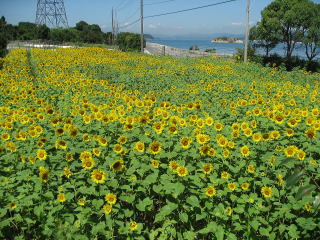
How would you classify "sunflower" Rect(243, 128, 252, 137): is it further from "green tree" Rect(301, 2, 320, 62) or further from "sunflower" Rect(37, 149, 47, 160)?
"green tree" Rect(301, 2, 320, 62)

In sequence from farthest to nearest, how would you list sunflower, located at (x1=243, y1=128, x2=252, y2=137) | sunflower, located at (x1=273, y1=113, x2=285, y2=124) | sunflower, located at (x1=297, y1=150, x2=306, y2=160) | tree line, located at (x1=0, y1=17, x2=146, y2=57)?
tree line, located at (x1=0, y1=17, x2=146, y2=57)
sunflower, located at (x1=273, y1=113, x2=285, y2=124)
sunflower, located at (x1=243, y1=128, x2=252, y2=137)
sunflower, located at (x1=297, y1=150, x2=306, y2=160)

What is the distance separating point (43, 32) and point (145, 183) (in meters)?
52.1

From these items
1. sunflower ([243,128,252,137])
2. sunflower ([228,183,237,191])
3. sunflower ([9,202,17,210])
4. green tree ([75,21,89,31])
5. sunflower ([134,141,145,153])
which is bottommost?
sunflower ([9,202,17,210])

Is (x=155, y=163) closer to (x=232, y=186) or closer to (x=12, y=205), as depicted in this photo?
(x=232, y=186)

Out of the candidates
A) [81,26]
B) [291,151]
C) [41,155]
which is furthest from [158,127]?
[81,26]

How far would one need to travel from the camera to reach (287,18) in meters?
19.9

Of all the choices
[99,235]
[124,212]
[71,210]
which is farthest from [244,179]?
[71,210]

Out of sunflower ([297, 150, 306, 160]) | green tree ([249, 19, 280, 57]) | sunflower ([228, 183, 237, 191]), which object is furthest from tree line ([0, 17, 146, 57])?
sunflower ([228, 183, 237, 191])

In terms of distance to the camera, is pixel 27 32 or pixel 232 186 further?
pixel 27 32

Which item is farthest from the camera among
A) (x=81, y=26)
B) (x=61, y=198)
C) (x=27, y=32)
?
(x=81, y=26)

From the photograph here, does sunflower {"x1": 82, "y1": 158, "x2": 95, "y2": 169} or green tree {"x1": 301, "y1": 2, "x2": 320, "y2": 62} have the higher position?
green tree {"x1": 301, "y1": 2, "x2": 320, "y2": 62}

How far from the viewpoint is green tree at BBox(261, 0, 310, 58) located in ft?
64.7

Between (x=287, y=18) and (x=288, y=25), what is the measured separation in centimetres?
96

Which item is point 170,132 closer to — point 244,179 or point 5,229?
point 244,179
